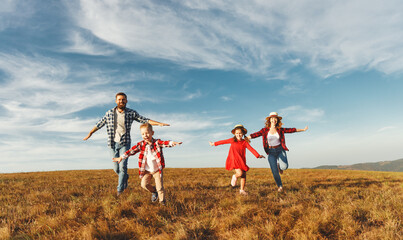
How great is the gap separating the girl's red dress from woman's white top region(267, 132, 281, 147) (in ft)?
2.91

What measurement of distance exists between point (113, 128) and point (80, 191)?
262 centimetres

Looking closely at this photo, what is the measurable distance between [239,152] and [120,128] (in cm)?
346

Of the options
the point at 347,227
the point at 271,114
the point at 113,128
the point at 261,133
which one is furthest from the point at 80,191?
the point at 347,227

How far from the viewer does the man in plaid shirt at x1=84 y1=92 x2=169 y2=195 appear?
6.56 meters

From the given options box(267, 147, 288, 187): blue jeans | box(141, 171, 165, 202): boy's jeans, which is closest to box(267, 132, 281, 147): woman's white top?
box(267, 147, 288, 187): blue jeans

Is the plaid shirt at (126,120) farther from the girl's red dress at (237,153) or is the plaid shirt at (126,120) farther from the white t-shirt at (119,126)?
the girl's red dress at (237,153)

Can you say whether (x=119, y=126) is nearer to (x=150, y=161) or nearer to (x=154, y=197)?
(x=150, y=161)

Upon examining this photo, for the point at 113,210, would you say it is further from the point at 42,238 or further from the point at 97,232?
the point at 42,238

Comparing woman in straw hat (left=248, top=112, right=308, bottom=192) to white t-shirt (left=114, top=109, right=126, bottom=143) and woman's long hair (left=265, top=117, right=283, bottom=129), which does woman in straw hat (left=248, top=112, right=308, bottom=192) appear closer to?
woman's long hair (left=265, top=117, right=283, bottom=129)

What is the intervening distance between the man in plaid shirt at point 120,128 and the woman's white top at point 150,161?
4.48 feet

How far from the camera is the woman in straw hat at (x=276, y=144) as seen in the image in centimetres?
705

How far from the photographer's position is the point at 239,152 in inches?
258

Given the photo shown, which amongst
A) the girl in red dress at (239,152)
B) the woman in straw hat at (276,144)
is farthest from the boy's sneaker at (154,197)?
the woman in straw hat at (276,144)

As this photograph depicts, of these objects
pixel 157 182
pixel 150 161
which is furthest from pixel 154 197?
pixel 150 161
